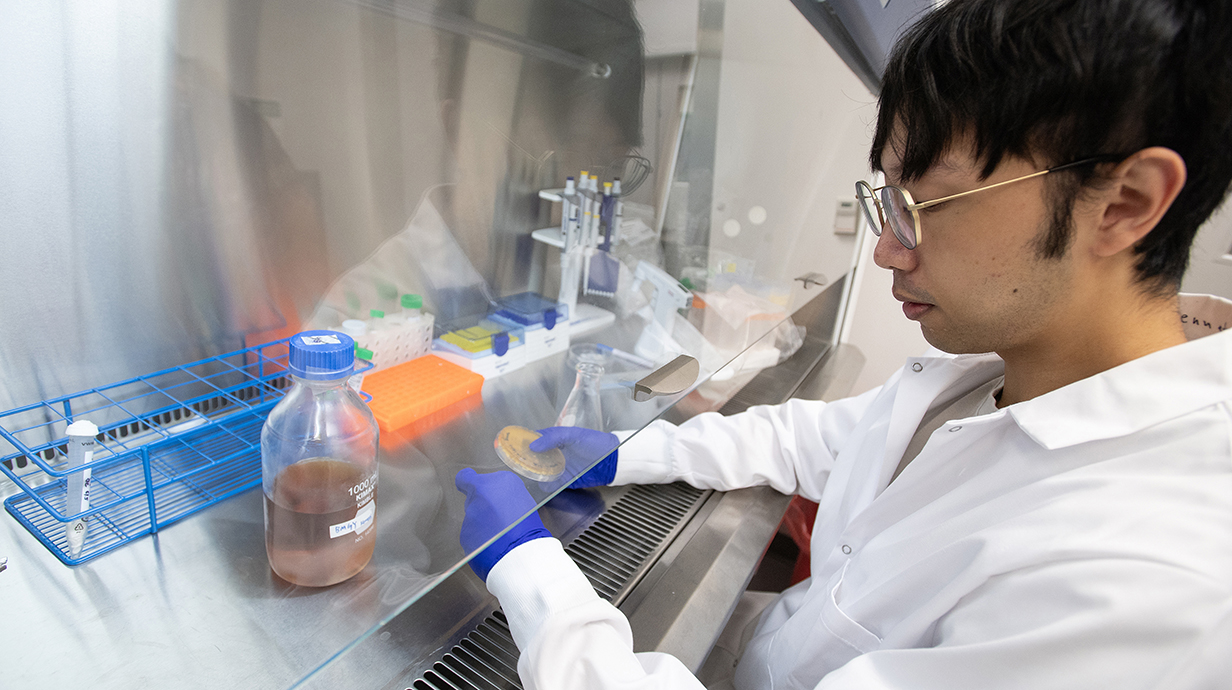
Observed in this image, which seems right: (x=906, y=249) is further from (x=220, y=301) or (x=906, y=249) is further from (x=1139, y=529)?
(x=220, y=301)

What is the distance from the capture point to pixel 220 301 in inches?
37.8

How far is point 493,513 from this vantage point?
735 millimetres

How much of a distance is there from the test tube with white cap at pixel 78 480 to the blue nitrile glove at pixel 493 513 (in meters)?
0.41

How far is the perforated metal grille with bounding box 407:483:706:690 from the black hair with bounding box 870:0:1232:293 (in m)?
0.72

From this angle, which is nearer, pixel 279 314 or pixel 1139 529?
pixel 1139 529

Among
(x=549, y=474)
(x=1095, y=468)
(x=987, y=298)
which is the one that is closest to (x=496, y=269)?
(x=549, y=474)

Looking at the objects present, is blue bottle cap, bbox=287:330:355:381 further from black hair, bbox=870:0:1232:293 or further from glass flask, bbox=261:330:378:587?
black hair, bbox=870:0:1232:293

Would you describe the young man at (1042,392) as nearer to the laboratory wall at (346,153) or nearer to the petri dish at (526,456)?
the petri dish at (526,456)

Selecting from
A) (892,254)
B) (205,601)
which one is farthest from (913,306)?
(205,601)

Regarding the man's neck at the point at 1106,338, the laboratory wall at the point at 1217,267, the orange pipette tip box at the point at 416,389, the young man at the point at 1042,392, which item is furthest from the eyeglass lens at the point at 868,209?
the laboratory wall at the point at 1217,267

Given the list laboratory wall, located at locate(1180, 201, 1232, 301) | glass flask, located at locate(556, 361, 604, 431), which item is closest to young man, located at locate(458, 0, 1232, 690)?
glass flask, located at locate(556, 361, 604, 431)

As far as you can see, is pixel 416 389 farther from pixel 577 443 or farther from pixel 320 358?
pixel 320 358

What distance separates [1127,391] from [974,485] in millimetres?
205

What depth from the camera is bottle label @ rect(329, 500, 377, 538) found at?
0.65 m
